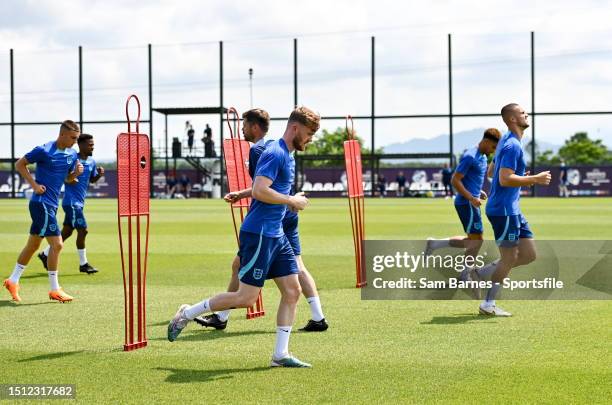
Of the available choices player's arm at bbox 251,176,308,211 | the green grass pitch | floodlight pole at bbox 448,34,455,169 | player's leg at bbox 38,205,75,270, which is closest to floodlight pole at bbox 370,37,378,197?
floodlight pole at bbox 448,34,455,169

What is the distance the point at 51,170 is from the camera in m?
11.4

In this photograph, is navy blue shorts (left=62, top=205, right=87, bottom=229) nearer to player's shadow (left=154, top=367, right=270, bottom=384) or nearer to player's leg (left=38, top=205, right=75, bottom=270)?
player's leg (left=38, top=205, right=75, bottom=270)

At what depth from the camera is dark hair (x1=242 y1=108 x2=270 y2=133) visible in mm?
8102

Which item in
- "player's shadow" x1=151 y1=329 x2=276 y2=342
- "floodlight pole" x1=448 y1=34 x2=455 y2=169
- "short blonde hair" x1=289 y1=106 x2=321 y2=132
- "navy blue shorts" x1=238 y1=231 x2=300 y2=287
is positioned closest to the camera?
"short blonde hair" x1=289 y1=106 x2=321 y2=132

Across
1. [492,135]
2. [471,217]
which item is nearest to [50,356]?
[492,135]

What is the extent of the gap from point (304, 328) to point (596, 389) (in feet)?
10.9

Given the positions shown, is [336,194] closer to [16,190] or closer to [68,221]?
[16,190]

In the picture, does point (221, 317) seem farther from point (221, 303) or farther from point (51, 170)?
point (51, 170)

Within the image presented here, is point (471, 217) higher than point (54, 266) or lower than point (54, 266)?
higher

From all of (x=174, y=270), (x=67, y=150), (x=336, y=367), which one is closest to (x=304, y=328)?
(x=336, y=367)

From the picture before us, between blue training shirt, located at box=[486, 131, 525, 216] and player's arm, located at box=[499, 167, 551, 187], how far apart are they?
6cm

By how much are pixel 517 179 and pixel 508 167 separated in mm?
174

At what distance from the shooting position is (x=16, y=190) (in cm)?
5778

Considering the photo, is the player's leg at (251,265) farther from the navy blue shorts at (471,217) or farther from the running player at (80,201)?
the running player at (80,201)
